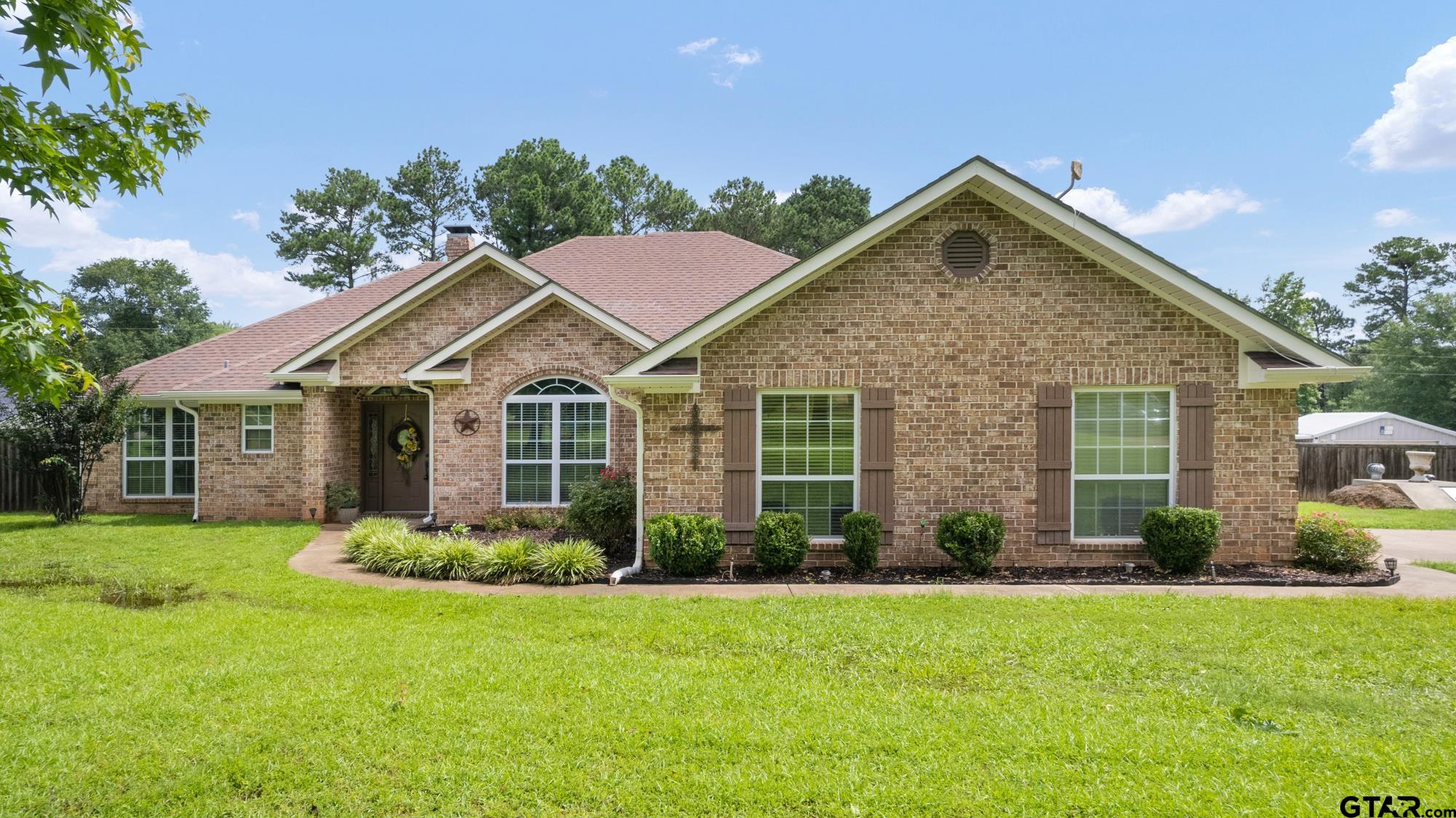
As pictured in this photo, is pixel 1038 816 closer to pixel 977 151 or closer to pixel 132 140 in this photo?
pixel 132 140

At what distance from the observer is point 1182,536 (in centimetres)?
928

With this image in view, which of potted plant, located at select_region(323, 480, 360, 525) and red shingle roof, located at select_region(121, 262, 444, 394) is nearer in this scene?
potted plant, located at select_region(323, 480, 360, 525)

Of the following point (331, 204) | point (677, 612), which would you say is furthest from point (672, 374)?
point (331, 204)

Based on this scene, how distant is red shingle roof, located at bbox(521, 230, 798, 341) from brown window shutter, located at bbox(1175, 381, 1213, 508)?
7.85 m

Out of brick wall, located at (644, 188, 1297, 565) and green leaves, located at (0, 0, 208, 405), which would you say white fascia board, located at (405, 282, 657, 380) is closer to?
brick wall, located at (644, 188, 1297, 565)

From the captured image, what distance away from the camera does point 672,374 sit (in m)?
9.52

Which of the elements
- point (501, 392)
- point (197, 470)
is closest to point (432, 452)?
point (501, 392)

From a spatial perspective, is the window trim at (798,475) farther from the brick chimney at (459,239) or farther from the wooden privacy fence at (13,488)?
the wooden privacy fence at (13,488)

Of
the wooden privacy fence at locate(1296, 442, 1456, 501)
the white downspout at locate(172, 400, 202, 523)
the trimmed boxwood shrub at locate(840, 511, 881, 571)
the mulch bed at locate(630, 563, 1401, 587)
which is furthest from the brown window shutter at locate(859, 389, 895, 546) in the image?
the wooden privacy fence at locate(1296, 442, 1456, 501)

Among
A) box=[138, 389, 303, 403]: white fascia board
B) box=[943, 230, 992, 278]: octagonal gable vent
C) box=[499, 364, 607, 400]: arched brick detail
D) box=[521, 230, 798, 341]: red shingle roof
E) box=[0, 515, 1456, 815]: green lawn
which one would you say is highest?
box=[521, 230, 798, 341]: red shingle roof

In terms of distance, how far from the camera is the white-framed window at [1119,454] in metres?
9.91

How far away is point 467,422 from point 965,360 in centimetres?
828

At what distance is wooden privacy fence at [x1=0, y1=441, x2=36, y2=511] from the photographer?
59.0 ft

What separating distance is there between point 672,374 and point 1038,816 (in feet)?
22.0
